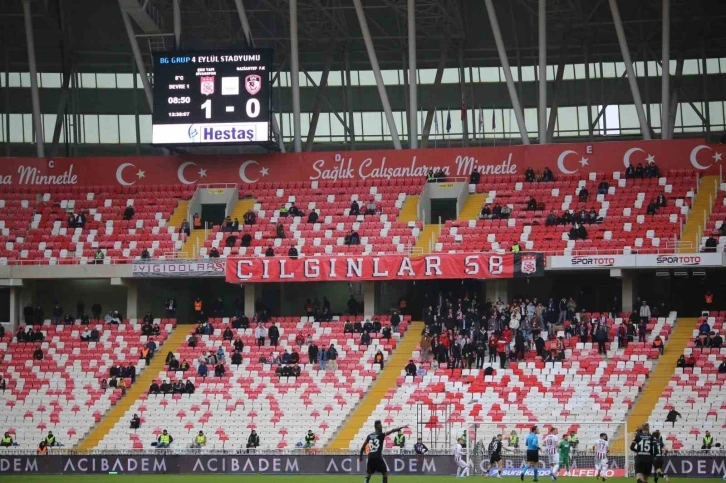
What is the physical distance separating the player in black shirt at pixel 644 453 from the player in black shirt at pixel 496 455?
363 inches

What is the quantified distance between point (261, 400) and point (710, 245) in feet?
57.6

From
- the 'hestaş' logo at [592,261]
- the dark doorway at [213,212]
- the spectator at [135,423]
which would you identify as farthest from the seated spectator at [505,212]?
the spectator at [135,423]

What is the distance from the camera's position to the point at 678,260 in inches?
1858

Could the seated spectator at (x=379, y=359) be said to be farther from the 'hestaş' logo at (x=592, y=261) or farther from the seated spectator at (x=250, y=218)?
the seated spectator at (x=250, y=218)

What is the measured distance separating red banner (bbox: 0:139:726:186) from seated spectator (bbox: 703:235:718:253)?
630 centimetres

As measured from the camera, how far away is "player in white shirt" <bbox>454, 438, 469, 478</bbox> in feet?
120

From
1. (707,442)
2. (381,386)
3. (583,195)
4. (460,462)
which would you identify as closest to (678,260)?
(583,195)

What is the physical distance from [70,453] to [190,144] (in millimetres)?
18744

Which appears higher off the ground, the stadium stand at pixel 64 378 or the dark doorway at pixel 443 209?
the dark doorway at pixel 443 209

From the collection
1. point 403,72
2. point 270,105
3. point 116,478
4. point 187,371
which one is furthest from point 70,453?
point 403,72

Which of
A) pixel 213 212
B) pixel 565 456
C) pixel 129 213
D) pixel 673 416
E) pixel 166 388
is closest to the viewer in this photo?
pixel 565 456

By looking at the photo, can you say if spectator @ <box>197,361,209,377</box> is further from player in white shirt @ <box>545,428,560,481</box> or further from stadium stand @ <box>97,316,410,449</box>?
player in white shirt @ <box>545,428,560,481</box>

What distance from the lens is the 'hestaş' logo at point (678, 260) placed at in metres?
46.9

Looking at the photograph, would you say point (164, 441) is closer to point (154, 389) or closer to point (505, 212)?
point (154, 389)
